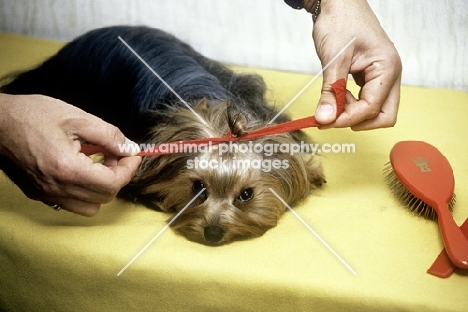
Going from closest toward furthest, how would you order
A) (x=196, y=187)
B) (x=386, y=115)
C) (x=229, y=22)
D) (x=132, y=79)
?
(x=386, y=115) → (x=196, y=187) → (x=132, y=79) → (x=229, y=22)

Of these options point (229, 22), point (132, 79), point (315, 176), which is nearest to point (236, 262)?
point (315, 176)

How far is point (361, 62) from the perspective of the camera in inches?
46.8

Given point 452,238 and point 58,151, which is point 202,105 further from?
point 452,238

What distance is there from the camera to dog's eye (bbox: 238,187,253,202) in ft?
4.20

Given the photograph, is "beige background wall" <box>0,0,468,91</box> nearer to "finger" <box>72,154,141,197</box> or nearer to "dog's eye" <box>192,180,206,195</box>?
"dog's eye" <box>192,180,206,195</box>

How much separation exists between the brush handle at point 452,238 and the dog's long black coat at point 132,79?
525 millimetres

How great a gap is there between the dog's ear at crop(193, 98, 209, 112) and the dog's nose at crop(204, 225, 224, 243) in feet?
→ 1.01

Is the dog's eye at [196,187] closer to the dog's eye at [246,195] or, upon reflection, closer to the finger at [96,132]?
the dog's eye at [246,195]

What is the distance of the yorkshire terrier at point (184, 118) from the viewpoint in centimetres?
124

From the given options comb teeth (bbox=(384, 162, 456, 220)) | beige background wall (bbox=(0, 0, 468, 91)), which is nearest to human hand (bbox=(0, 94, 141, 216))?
comb teeth (bbox=(384, 162, 456, 220))

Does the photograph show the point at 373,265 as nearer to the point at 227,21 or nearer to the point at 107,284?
the point at 107,284

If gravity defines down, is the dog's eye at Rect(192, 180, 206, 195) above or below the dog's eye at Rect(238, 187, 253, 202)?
above

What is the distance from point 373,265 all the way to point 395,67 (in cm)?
42

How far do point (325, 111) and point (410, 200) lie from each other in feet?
0.91
